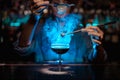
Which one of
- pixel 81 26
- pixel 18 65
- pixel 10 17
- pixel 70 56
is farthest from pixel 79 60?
pixel 10 17

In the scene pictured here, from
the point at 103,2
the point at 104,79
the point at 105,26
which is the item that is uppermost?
the point at 103,2

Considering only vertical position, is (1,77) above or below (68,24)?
below

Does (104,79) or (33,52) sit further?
(33,52)

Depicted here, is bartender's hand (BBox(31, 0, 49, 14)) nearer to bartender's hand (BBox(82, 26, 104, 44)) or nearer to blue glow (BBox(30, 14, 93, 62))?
blue glow (BBox(30, 14, 93, 62))

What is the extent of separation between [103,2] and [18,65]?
934mm

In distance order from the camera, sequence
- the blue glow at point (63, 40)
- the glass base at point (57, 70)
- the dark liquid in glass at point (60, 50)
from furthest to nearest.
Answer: the blue glow at point (63, 40) → the dark liquid in glass at point (60, 50) → the glass base at point (57, 70)

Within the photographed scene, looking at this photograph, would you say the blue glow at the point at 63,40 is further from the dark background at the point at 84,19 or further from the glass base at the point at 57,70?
the glass base at the point at 57,70

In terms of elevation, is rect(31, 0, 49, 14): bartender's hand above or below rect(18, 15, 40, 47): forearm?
above

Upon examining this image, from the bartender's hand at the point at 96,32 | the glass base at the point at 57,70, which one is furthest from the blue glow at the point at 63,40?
the glass base at the point at 57,70

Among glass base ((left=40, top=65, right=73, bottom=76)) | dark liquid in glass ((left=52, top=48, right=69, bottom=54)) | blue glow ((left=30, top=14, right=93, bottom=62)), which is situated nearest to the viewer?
glass base ((left=40, top=65, right=73, bottom=76))

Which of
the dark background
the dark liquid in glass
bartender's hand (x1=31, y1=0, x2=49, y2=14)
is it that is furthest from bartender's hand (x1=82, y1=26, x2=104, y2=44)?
bartender's hand (x1=31, y1=0, x2=49, y2=14)

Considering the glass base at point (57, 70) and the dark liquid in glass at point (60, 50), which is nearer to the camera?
the glass base at point (57, 70)

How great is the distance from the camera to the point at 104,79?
177cm

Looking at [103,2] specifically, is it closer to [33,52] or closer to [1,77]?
[33,52]
